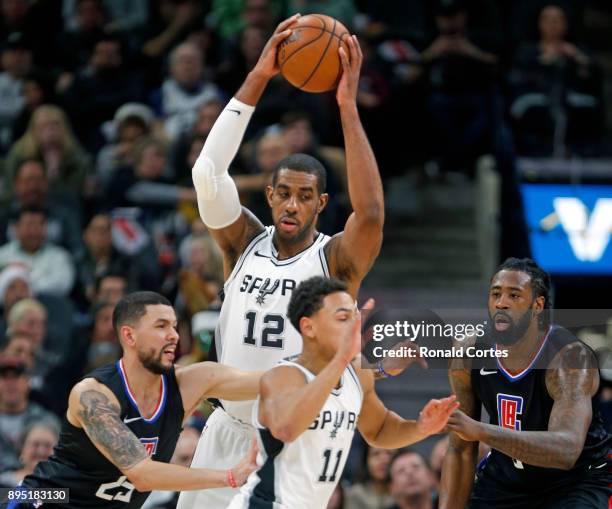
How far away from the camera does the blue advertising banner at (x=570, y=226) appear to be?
1124 centimetres

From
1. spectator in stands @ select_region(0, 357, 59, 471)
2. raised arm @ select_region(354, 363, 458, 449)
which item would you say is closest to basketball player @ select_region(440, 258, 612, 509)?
raised arm @ select_region(354, 363, 458, 449)

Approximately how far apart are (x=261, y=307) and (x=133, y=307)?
68cm

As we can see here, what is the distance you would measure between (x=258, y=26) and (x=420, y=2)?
2.25 meters

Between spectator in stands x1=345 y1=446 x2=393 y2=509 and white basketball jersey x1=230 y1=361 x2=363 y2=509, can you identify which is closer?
white basketball jersey x1=230 y1=361 x2=363 y2=509

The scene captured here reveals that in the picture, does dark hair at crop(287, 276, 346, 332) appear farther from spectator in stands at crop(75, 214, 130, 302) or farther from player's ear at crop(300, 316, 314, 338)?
spectator in stands at crop(75, 214, 130, 302)

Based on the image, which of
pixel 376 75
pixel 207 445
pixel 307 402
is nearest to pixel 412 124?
pixel 376 75

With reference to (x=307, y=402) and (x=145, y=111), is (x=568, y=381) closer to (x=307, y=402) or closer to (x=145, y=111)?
(x=307, y=402)

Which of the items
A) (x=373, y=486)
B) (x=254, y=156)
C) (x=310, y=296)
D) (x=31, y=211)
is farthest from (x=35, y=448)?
(x=310, y=296)

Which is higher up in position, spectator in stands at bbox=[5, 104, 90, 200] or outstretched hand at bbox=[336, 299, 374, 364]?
spectator in stands at bbox=[5, 104, 90, 200]

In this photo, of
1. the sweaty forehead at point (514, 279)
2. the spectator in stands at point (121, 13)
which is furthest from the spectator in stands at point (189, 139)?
the sweaty forehead at point (514, 279)

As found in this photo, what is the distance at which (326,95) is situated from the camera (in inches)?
498

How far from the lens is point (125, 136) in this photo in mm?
12648

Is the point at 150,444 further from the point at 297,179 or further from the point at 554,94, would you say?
the point at 554,94

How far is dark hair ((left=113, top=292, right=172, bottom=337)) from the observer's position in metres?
6.73
